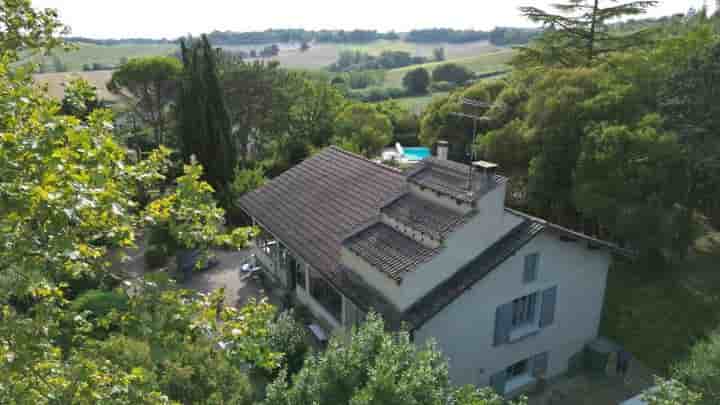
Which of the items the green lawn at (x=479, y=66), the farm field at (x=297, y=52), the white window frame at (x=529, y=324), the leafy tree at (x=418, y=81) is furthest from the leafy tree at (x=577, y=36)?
the farm field at (x=297, y=52)

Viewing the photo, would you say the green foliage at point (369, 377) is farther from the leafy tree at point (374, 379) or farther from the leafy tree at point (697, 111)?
the leafy tree at point (697, 111)

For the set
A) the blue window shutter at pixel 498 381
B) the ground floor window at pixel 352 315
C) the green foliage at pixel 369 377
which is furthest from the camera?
the blue window shutter at pixel 498 381

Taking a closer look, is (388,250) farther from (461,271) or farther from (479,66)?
(479,66)

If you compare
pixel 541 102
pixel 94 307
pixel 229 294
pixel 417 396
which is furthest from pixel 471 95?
pixel 417 396

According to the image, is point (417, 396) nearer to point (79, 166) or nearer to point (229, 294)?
point (79, 166)

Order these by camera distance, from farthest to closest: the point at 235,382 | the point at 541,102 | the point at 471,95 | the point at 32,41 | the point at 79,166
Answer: the point at 471,95 < the point at 541,102 < the point at 235,382 < the point at 32,41 < the point at 79,166

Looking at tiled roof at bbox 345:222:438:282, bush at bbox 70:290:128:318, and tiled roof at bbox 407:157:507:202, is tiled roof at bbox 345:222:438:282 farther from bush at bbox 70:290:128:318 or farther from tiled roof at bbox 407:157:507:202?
bush at bbox 70:290:128:318
